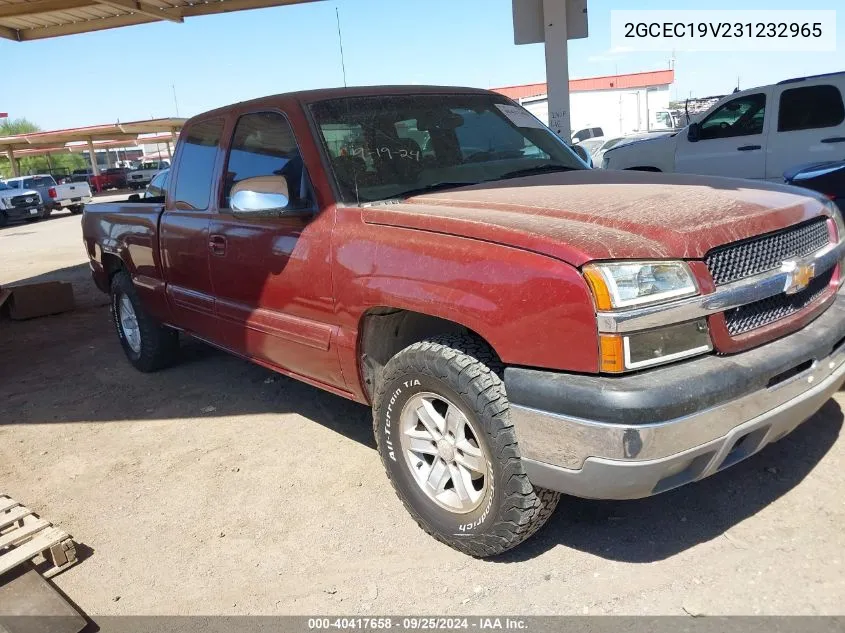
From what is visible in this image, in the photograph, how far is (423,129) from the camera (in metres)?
3.72

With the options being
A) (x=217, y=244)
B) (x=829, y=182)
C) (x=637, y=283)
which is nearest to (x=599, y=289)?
(x=637, y=283)

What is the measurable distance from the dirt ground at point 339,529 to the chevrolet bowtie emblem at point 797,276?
38.3 inches

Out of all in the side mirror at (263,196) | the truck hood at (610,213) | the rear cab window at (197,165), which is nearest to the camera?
the truck hood at (610,213)

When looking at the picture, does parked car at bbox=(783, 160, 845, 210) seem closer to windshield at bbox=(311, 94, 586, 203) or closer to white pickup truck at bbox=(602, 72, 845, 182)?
windshield at bbox=(311, 94, 586, 203)

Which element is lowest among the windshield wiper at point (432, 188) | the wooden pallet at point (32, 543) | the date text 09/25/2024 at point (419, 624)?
the date text 09/25/2024 at point (419, 624)

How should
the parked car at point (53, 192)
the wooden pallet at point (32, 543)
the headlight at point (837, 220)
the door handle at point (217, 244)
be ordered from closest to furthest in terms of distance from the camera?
the wooden pallet at point (32, 543) < the headlight at point (837, 220) < the door handle at point (217, 244) < the parked car at point (53, 192)

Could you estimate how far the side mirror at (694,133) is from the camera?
9334 mm

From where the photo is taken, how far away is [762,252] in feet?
8.67

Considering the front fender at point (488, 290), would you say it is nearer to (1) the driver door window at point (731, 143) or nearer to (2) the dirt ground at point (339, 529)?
(2) the dirt ground at point (339, 529)

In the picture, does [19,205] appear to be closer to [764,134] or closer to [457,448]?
[764,134]

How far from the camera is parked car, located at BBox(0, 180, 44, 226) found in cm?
2616

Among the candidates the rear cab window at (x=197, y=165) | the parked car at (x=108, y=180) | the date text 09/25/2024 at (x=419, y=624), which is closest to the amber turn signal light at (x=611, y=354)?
the date text 09/25/2024 at (x=419, y=624)

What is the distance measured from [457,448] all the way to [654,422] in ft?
2.75

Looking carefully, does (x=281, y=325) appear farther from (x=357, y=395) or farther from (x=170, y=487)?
(x=170, y=487)
